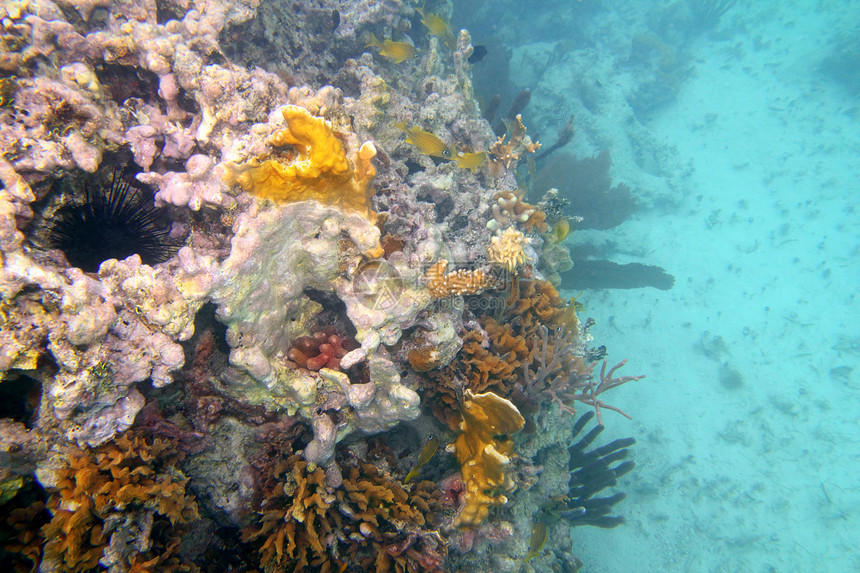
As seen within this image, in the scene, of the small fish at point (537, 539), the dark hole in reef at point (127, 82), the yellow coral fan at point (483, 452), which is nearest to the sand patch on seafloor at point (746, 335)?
the small fish at point (537, 539)

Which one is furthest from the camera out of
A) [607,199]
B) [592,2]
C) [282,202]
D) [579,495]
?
[592,2]

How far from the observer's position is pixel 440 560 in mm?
3408

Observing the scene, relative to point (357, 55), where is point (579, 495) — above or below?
below

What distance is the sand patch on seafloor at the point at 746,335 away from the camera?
11.0 m

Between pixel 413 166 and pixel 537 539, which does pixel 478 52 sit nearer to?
pixel 413 166

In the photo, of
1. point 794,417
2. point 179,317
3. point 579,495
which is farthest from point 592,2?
point 179,317

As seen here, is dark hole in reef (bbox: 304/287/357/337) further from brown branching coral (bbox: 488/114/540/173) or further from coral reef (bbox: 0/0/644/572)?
brown branching coral (bbox: 488/114/540/173)

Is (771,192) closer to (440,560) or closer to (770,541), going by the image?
(770,541)

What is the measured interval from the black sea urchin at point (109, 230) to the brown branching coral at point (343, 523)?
2.14 meters

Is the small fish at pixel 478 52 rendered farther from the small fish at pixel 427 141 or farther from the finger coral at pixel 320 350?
the finger coral at pixel 320 350

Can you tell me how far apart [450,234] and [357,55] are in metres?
4.21

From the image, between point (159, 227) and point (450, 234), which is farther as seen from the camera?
point (450, 234)

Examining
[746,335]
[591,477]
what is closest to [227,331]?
[591,477]

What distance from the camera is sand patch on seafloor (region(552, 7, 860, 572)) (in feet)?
36.2
